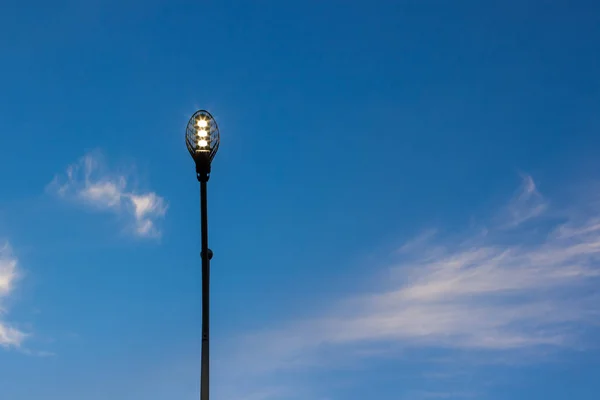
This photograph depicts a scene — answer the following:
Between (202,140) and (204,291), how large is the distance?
338 cm

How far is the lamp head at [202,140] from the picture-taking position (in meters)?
25.0

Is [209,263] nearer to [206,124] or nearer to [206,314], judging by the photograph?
[206,314]

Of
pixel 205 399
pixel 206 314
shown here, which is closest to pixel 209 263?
pixel 206 314

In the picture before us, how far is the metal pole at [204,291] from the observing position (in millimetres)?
24766

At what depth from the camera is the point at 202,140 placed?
25.3 meters

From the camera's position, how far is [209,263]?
1002 inches

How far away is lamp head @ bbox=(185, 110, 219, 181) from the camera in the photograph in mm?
25000

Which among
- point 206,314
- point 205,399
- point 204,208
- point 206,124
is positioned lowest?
point 205,399

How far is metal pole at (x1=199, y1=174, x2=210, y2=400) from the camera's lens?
24766 millimetres

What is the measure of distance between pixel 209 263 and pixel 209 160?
2.34 metres

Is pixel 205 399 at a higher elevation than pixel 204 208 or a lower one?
lower

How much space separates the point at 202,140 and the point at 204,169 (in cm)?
73

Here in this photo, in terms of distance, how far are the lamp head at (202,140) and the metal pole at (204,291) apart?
227mm

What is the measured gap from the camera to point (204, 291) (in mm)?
25156
